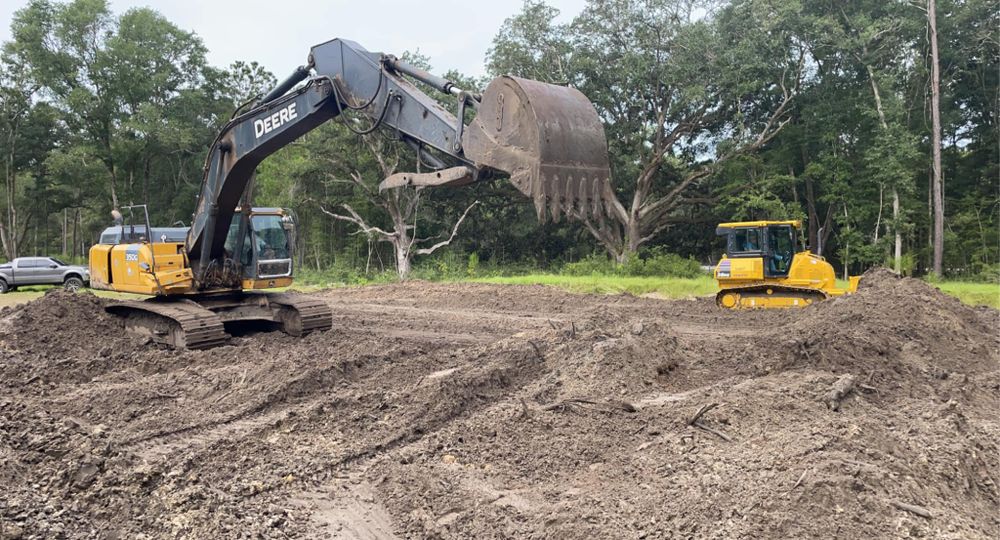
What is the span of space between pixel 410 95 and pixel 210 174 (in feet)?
13.9

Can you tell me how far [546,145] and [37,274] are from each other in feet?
75.0

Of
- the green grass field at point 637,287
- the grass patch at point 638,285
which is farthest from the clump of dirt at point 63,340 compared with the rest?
the grass patch at point 638,285

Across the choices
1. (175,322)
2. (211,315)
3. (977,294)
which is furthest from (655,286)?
(175,322)

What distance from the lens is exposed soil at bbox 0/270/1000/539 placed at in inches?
157

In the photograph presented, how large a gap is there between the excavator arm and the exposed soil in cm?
187

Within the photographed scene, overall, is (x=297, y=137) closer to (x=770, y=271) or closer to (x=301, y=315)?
(x=301, y=315)

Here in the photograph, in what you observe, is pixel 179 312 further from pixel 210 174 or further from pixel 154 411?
pixel 154 411

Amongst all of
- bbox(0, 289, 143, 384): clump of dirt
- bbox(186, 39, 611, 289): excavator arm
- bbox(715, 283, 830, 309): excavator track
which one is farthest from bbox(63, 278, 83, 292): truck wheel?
bbox(715, 283, 830, 309): excavator track

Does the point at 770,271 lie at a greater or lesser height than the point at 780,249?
lesser

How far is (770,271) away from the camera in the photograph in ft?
47.6

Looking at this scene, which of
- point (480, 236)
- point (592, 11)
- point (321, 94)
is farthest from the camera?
point (480, 236)

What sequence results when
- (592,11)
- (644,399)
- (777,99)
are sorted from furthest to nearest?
(777,99), (592,11), (644,399)

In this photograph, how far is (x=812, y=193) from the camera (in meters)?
28.7

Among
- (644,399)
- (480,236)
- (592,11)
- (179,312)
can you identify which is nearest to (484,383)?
(644,399)
